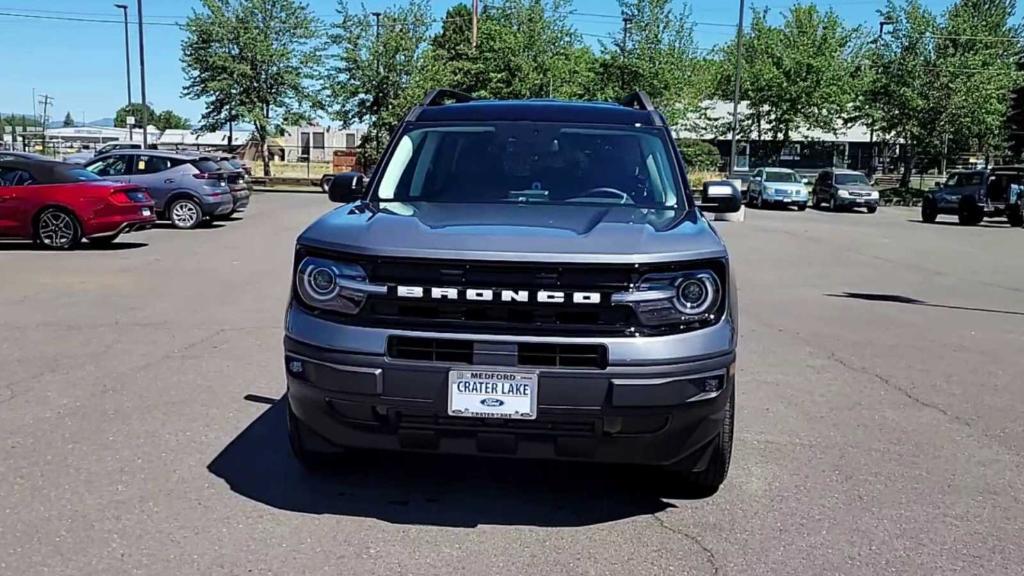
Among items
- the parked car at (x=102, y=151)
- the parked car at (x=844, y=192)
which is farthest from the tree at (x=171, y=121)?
the parked car at (x=844, y=192)

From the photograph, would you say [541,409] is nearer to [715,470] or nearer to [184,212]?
[715,470]

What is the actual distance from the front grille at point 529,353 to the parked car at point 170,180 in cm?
1749

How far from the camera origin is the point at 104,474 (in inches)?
184

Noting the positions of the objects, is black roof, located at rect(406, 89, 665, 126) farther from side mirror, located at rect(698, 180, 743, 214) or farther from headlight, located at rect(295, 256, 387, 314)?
headlight, located at rect(295, 256, 387, 314)

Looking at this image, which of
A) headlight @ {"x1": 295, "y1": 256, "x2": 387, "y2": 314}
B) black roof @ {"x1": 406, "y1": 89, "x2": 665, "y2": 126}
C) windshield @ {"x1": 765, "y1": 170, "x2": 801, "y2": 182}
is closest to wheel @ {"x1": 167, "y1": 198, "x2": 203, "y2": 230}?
black roof @ {"x1": 406, "y1": 89, "x2": 665, "y2": 126}

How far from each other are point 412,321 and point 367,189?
62.2 inches

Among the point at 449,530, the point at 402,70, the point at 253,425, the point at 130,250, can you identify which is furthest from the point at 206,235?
the point at 402,70

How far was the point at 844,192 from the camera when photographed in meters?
34.6

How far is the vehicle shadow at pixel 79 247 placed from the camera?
15.0 meters

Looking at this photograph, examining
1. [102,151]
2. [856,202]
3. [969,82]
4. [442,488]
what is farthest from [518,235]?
[969,82]

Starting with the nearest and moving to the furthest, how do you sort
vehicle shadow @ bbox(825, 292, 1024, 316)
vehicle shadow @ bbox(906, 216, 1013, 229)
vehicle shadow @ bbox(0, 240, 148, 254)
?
vehicle shadow @ bbox(825, 292, 1024, 316) → vehicle shadow @ bbox(0, 240, 148, 254) → vehicle shadow @ bbox(906, 216, 1013, 229)

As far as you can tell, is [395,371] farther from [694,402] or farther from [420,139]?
[420,139]

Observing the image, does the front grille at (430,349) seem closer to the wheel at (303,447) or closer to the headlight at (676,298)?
the headlight at (676,298)

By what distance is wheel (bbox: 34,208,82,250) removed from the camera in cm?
Result: 1488
